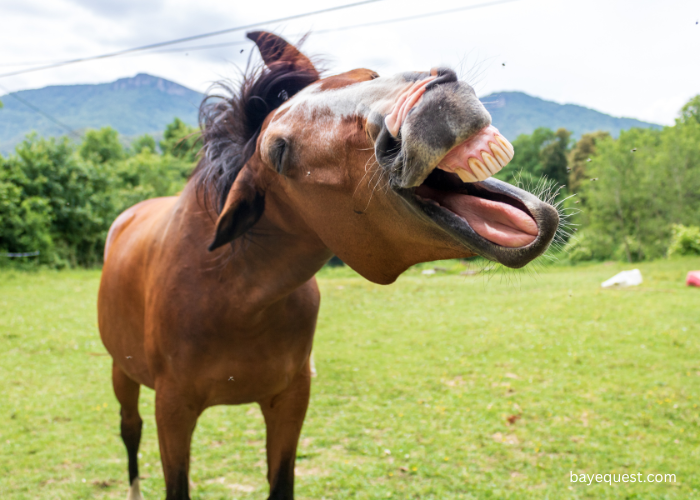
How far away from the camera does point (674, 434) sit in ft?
16.1

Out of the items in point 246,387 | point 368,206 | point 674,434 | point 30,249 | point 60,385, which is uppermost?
point 368,206

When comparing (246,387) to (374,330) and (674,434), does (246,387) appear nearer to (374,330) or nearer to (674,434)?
(674,434)

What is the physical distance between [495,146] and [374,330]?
9.49 m

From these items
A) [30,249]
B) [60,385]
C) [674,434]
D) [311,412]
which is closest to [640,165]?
[674,434]

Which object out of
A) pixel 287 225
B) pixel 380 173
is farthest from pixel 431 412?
pixel 380 173

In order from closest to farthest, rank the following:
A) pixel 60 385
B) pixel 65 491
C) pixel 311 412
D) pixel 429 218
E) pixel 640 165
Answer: pixel 429 218 < pixel 65 491 < pixel 311 412 < pixel 60 385 < pixel 640 165

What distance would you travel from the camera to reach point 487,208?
1.15 meters

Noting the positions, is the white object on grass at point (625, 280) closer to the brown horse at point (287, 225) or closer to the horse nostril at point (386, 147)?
the brown horse at point (287, 225)

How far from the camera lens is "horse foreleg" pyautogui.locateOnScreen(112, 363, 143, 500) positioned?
10.7 ft

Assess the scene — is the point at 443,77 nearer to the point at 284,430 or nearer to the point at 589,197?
the point at 284,430

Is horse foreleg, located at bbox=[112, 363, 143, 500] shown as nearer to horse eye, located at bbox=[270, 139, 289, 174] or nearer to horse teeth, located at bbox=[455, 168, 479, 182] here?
horse eye, located at bbox=[270, 139, 289, 174]

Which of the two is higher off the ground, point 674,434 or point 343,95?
point 343,95

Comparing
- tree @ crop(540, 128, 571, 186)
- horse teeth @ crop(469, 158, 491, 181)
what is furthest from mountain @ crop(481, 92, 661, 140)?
horse teeth @ crop(469, 158, 491, 181)

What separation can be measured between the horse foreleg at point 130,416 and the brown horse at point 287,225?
617mm
